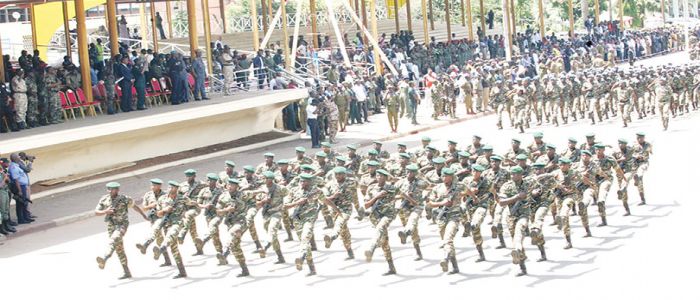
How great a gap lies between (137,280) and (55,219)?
6.14 m

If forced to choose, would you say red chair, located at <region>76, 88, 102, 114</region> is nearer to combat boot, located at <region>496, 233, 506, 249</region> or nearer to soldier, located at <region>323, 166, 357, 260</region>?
soldier, located at <region>323, 166, 357, 260</region>

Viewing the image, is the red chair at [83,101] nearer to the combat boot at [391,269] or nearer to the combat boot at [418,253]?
the combat boot at [418,253]

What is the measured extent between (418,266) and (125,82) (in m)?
13.0

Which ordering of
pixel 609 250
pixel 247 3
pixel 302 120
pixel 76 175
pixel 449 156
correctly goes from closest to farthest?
pixel 609 250
pixel 449 156
pixel 76 175
pixel 302 120
pixel 247 3

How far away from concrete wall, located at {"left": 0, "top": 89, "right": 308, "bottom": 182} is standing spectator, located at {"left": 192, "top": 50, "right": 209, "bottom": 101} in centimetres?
63

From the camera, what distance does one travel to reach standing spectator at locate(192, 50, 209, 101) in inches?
1152

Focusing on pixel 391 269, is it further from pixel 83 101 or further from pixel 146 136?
pixel 146 136

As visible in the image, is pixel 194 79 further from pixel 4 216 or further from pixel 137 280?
pixel 137 280

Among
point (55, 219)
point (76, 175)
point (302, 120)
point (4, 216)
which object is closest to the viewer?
point (4, 216)

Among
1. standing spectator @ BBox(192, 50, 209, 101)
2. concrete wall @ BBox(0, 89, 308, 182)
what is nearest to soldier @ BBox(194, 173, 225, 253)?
concrete wall @ BBox(0, 89, 308, 182)

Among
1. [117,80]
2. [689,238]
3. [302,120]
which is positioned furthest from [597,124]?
[689,238]

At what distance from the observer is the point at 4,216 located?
20.4 m

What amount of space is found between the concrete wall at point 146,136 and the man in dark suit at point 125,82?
27.8 inches

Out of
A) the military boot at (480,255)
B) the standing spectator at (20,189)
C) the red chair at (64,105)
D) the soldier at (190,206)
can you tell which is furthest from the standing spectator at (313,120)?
the military boot at (480,255)
